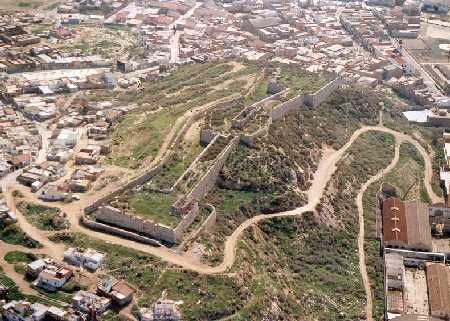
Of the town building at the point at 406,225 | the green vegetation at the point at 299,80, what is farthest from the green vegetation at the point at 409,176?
the green vegetation at the point at 299,80

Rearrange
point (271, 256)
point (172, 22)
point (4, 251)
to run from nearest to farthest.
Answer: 1. point (4, 251)
2. point (271, 256)
3. point (172, 22)

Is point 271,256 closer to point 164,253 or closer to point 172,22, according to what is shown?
point 164,253

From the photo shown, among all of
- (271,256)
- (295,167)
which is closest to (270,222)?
(271,256)

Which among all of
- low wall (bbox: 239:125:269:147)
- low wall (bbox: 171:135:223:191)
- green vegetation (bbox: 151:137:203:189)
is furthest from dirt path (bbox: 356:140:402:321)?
green vegetation (bbox: 151:137:203:189)

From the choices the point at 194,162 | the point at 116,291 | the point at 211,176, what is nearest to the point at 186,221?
the point at 211,176

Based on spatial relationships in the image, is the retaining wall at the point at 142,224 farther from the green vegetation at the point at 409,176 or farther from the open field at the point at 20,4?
the open field at the point at 20,4
